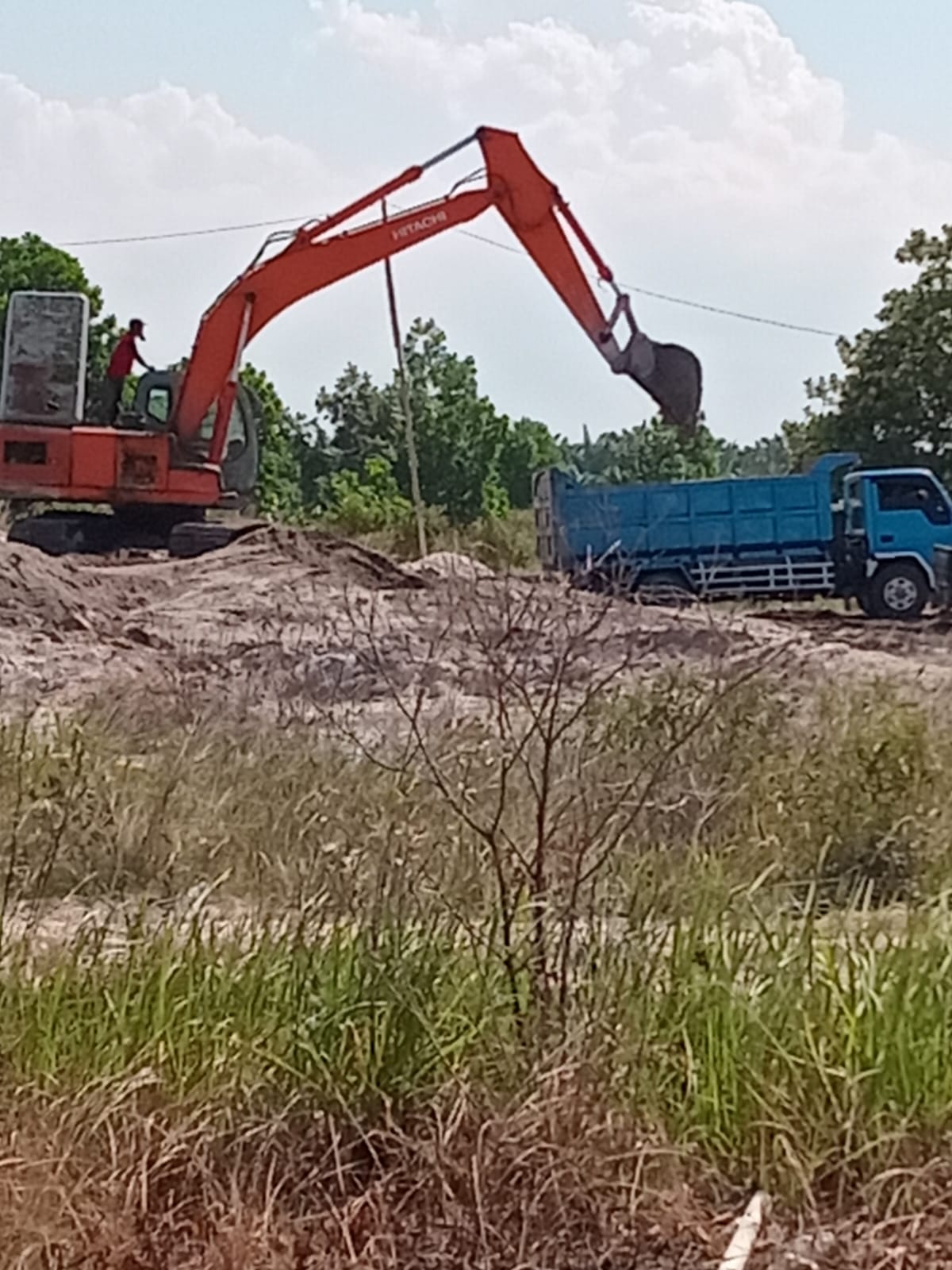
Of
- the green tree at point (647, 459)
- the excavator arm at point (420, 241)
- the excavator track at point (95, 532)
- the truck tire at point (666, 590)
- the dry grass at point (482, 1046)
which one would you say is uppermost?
the green tree at point (647, 459)

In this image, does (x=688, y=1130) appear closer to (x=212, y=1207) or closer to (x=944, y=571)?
(x=212, y=1207)

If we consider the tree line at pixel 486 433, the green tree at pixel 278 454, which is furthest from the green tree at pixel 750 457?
the green tree at pixel 278 454

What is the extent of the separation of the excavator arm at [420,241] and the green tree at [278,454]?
102ft

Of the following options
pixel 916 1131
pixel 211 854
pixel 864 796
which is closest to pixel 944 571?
pixel 864 796

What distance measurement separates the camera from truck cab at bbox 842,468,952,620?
2434 centimetres

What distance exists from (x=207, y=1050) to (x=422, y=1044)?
1.70 feet

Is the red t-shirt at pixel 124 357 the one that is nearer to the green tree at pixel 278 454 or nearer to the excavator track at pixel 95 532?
the excavator track at pixel 95 532

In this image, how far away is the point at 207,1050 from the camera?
4590mm

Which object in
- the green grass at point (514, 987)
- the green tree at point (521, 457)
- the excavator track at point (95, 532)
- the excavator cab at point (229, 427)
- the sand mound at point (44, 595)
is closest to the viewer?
the green grass at point (514, 987)

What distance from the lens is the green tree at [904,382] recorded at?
4359 cm

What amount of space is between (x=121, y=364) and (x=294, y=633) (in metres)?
7.14

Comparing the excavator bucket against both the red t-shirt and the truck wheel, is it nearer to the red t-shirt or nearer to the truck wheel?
the truck wheel

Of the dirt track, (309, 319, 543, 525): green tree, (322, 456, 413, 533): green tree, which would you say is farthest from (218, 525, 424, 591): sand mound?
(309, 319, 543, 525): green tree

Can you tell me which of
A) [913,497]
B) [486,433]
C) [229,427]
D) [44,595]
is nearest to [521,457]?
[486,433]
